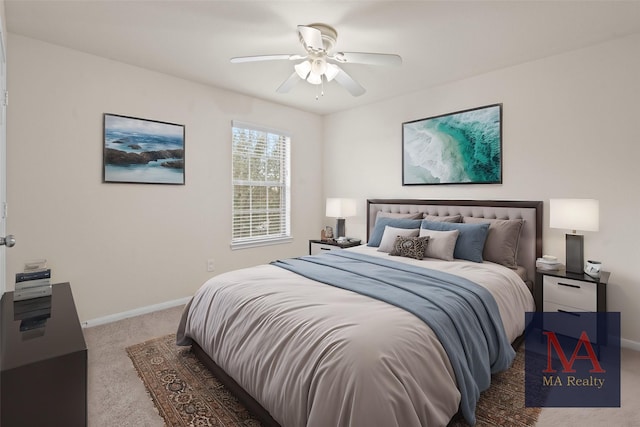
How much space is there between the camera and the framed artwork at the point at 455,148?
3414 millimetres

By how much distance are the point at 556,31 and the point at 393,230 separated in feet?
7.21

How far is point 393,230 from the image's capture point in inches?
138

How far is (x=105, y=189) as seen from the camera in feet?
10.4

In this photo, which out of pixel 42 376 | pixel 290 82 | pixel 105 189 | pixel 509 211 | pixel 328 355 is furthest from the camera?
pixel 509 211

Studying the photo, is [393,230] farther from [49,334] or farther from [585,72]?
[49,334]

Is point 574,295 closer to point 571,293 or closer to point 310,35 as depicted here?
point 571,293

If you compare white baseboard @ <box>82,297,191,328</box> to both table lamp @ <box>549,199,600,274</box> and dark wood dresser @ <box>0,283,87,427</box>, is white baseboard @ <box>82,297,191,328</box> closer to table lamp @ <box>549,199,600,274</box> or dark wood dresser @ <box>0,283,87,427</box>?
dark wood dresser @ <box>0,283,87,427</box>

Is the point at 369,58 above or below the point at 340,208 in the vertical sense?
above

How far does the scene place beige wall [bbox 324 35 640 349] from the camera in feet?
8.77

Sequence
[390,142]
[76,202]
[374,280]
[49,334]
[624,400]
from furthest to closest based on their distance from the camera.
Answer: [390,142]
[76,202]
[374,280]
[624,400]
[49,334]

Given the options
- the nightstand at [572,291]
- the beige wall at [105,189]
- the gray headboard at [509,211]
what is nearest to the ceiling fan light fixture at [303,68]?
the beige wall at [105,189]

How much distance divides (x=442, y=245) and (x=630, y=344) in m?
1.71

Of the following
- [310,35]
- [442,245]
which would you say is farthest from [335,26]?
[442,245]

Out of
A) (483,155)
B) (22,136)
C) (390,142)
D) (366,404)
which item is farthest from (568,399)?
(22,136)
